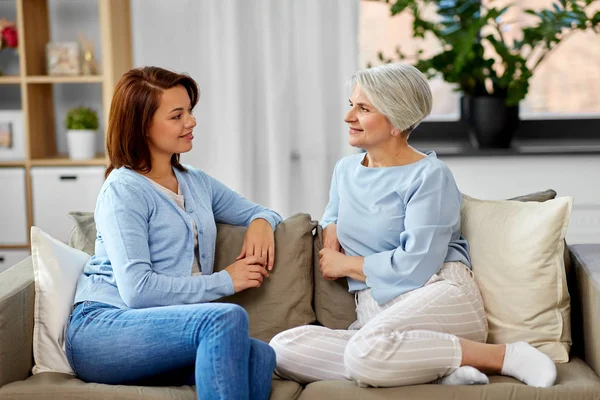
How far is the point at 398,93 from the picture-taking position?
7.18 feet

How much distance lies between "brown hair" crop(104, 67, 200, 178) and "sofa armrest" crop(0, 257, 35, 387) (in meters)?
0.41

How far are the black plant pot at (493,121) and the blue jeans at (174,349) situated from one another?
6.05 feet

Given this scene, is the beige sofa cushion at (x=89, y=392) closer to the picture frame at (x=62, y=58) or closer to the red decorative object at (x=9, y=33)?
the picture frame at (x=62, y=58)

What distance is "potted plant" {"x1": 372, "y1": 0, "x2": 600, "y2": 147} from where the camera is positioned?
133 inches

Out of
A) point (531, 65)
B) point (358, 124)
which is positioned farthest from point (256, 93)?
point (358, 124)

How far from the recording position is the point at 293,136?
3.77 m

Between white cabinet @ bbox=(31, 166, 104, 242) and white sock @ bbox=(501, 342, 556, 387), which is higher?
white cabinet @ bbox=(31, 166, 104, 242)

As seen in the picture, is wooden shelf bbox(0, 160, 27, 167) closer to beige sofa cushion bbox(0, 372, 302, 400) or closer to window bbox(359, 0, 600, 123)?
window bbox(359, 0, 600, 123)

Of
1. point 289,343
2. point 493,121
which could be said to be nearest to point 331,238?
point 289,343

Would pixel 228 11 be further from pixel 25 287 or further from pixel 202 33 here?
pixel 25 287

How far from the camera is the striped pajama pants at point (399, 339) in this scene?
196 centimetres

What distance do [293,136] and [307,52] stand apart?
0.38m

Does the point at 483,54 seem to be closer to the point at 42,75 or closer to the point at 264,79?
the point at 264,79

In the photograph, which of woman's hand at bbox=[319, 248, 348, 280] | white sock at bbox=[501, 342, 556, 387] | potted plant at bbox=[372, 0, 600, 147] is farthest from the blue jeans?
potted plant at bbox=[372, 0, 600, 147]
